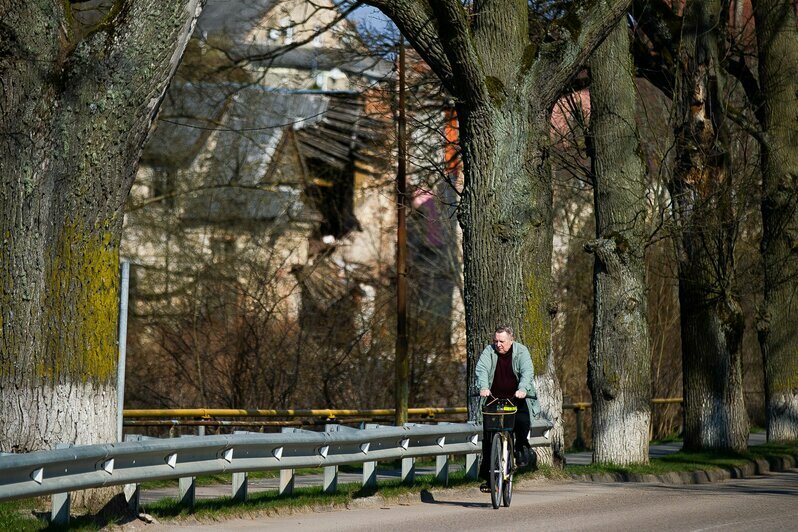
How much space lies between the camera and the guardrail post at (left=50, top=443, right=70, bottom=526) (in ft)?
30.5

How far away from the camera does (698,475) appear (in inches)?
707

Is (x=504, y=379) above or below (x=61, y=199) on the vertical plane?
below

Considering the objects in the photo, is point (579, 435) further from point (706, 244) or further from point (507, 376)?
point (507, 376)

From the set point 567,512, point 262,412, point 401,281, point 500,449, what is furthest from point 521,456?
point 401,281

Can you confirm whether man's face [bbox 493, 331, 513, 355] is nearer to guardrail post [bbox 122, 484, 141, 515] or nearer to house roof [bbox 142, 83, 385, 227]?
guardrail post [bbox 122, 484, 141, 515]

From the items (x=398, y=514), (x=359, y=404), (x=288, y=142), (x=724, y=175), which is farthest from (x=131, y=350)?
(x=398, y=514)

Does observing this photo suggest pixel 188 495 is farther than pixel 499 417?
No

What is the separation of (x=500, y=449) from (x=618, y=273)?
6.48 m

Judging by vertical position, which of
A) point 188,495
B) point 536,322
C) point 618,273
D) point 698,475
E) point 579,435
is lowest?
point 698,475

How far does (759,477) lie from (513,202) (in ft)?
22.6

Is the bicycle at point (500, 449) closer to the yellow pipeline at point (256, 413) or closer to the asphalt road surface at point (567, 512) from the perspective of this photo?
the asphalt road surface at point (567, 512)

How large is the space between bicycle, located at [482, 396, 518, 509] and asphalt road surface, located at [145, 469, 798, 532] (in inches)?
7.8

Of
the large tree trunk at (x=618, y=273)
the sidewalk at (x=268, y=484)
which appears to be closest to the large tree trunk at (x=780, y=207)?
the sidewalk at (x=268, y=484)

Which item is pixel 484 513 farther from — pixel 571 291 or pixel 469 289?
pixel 571 291
